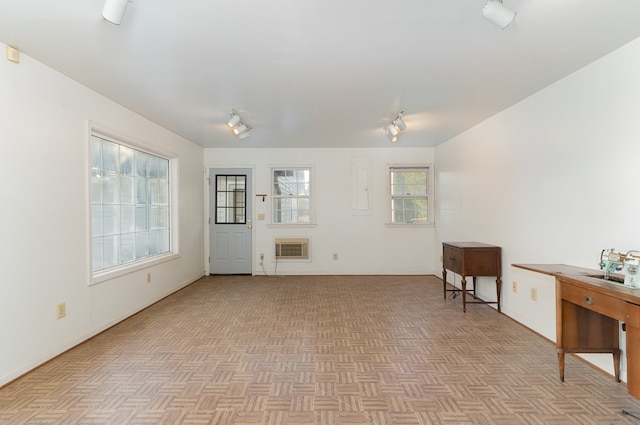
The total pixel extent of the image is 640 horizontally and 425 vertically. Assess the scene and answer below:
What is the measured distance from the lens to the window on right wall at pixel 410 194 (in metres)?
6.32

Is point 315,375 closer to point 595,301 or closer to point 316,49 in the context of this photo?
point 595,301

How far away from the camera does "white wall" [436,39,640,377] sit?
242 centimetres

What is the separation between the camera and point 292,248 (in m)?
6.30

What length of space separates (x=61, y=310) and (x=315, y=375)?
227cm

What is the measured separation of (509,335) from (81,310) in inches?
163

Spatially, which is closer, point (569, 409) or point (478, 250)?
point (569, 409)

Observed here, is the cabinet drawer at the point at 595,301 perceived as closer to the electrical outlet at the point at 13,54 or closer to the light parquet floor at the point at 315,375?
the light parquet floor at the point at 315,375

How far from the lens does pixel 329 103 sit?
3648mm

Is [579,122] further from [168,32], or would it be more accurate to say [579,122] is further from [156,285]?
[156,285]

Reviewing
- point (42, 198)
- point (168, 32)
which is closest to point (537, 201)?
point (168, 32)

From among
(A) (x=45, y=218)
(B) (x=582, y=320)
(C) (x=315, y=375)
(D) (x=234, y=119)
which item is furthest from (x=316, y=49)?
(B) (x=582, y=320)

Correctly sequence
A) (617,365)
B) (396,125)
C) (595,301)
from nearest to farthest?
(595,301), (617,365), (396,125)

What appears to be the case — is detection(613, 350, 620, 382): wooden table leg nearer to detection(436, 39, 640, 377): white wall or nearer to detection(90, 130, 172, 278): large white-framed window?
detection(436, 39, 640, 377): white wall

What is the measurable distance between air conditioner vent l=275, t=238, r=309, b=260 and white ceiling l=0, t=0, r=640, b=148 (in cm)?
293
